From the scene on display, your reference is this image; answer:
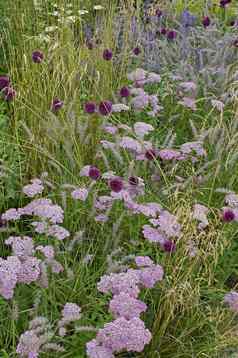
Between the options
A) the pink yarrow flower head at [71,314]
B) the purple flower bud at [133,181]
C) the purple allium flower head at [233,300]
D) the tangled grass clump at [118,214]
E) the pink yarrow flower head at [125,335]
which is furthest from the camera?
the purple flower bud at [133,181]

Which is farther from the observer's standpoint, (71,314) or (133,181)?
(133,181)

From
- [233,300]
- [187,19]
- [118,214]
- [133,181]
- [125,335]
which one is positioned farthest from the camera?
[187,19]

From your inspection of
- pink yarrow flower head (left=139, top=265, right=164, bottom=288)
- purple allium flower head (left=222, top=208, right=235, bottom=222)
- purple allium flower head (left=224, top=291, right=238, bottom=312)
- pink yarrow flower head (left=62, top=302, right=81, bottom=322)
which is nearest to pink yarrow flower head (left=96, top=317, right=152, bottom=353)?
pink yarrow flower head (left=62, top=302, right=81, bottom=322)

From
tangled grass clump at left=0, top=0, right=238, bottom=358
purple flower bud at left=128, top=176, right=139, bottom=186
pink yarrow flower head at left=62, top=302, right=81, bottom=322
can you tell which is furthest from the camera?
purple flower bud at left=128, top=176, right=139, bottom=186

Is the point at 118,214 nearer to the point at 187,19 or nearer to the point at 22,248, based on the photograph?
the point at 22,248

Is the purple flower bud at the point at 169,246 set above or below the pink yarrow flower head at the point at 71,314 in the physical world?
above

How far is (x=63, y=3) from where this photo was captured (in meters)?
3.61

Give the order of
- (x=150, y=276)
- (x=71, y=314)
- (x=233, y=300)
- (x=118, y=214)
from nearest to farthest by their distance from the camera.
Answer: (x=71, y=314) < (x=150, y=276) < (x=233, y=300) < (x=118, y=214)

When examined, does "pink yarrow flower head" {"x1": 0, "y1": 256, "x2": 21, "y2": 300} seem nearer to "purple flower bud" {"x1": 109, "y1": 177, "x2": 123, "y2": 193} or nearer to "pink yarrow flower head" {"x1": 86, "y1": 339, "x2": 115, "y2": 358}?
"pink yarrow flower head" {"x1": 86, "y1": 339, "x2": 115, "y2": 358}

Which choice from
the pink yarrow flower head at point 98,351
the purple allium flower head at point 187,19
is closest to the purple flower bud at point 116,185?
the pink yarrow flower head at point 98,351

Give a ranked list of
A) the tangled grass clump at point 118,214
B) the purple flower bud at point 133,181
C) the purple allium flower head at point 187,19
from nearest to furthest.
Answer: the tangled grass clump at point 118,214
the purple flower bud at point 133,181
the purple allium flower head at point 187,19

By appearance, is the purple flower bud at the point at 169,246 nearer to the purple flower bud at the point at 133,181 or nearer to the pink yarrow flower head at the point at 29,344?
the purple flower bud at the point at 133,181

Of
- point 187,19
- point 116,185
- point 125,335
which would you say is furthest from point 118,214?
point 187,19

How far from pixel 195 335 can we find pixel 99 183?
0.74 m
